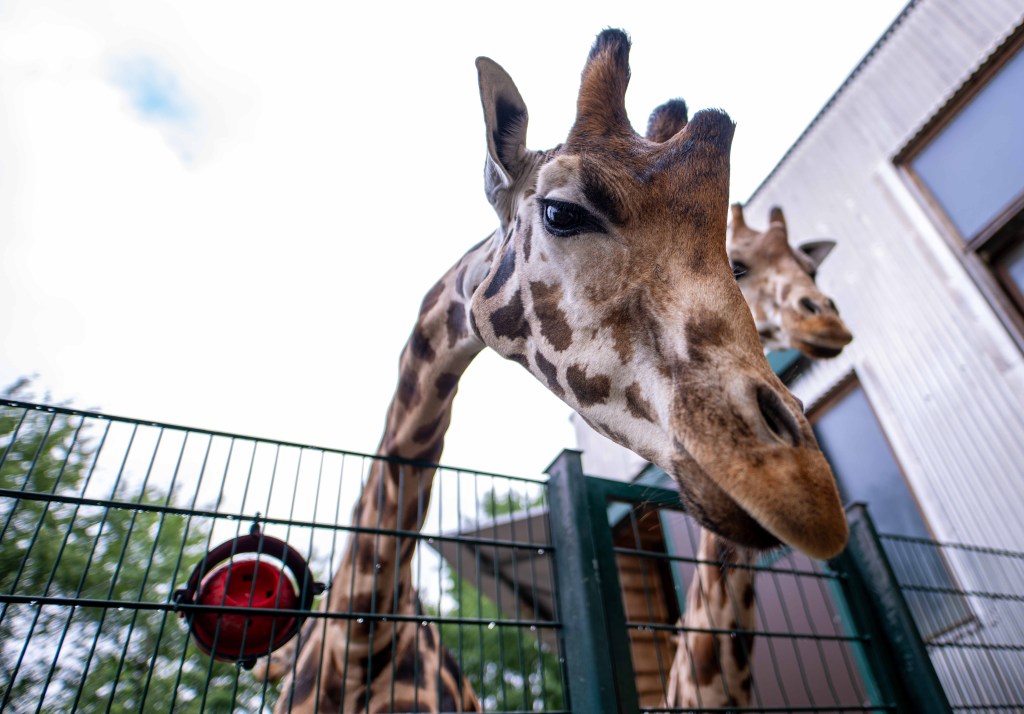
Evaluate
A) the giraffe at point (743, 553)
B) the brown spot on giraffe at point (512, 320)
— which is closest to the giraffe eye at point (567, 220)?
the brown spot on giraffe at point (512, 320)

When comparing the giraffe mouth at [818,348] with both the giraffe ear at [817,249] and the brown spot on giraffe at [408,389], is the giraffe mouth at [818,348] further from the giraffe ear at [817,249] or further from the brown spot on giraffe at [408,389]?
the brown spot on giraffe at [408,389]

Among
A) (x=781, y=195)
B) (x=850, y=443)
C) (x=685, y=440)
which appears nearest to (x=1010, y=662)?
(x=850, y=443)

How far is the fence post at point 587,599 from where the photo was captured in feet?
6.76

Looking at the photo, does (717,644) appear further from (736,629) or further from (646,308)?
(646,308)

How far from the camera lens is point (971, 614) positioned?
172 inches

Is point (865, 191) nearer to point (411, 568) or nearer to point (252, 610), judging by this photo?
point (411, 568)

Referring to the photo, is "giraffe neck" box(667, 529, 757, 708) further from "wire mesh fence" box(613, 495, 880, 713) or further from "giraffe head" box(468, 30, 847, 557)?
"giraffe head" box(468, 30, 847, 557)

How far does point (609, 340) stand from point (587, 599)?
1.01 m

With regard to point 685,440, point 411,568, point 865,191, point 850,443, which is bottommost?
point 685,440

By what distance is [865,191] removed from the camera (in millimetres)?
6191

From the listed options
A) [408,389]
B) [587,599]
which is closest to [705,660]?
[587,599]

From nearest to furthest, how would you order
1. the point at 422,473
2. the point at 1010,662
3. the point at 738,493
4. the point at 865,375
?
the point at 738,493 < the point at 422,473 < the point at 1010,662 < the point at 865,375

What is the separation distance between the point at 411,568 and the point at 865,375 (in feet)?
15.8

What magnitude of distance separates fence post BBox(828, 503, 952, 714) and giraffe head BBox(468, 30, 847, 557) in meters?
1.86
